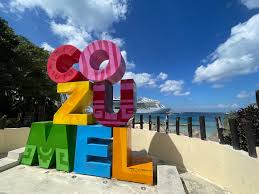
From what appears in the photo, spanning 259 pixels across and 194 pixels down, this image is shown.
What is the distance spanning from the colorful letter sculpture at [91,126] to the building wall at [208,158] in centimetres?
165

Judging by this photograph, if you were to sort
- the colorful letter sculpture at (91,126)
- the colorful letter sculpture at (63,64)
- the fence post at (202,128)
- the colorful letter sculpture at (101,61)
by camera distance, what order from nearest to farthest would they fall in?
the colorful letter sculpture at (91,126)
the colorful letter sculpture at (101,61)
the fence post at (202,128)
the colorful letter sculpture at (63,64)

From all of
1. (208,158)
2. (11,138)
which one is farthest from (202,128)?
(11,138)

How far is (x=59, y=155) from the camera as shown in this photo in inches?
279

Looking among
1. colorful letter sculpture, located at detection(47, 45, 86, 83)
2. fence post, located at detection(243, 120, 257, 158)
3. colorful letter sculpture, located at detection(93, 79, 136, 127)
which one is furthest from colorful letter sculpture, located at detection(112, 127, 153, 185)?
fence post, located at detection(243, 120, 257, 158)

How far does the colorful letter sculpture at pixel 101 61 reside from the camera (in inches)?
267

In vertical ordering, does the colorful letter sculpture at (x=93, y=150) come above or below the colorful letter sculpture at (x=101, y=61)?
below

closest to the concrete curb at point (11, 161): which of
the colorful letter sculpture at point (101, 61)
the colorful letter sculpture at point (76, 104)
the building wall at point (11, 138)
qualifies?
the colorful letter sculpture at point (76, 104)

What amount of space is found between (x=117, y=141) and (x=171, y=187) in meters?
2.18

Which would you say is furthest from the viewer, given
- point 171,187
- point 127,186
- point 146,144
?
point 146,144

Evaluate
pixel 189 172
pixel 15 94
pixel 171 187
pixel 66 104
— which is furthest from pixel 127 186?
pixel 15 94

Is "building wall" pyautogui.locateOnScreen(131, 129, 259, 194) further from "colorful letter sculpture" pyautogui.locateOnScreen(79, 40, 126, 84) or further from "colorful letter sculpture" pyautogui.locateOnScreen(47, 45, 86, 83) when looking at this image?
"colorful letter sculpture" pyautogui.locateOnScreen(47, 45, 86, 83)

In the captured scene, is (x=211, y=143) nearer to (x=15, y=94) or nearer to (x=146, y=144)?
(x=146, y=144)

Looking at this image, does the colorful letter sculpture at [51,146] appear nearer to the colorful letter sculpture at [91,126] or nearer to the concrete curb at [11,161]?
the colorful letter sculpture at [91,126]

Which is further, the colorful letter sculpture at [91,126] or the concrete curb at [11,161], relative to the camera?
the concrete curb at [11,161]
